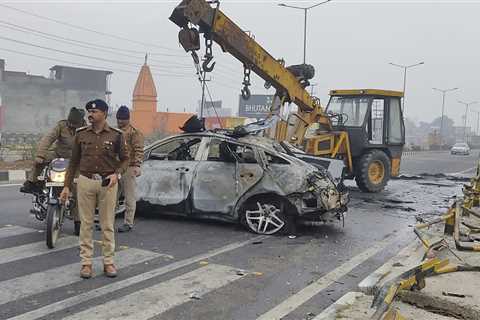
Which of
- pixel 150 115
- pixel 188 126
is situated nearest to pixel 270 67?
pixel 188 126

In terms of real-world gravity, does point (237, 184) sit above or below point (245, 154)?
below

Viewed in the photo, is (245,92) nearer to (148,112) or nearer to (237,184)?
(237,184)

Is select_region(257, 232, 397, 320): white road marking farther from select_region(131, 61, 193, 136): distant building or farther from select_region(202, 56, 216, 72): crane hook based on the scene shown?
select_region(131, 61, 193, 136): distant building

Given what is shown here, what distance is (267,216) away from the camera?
729 cm

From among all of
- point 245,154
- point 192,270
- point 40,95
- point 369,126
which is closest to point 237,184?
point 245,154

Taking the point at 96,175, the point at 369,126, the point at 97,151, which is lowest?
the point at 96,175

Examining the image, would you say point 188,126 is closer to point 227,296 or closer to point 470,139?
point 227,296

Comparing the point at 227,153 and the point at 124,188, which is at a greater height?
the point at 227,153

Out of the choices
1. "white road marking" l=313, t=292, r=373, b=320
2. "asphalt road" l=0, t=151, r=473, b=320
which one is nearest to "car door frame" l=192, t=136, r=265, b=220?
"asphalt road" l=0, t=151, r=473, b=320

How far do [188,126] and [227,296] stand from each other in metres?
4.05

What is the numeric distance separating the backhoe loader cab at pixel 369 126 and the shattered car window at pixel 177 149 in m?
6.40

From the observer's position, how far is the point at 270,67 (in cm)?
1075

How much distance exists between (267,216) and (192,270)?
81.8 inches

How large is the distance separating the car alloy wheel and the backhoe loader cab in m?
6.46
